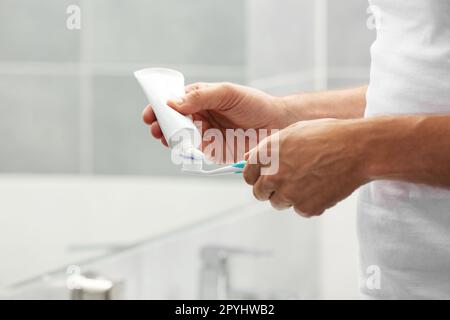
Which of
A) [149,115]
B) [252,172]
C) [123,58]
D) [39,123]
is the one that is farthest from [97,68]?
[252,172]

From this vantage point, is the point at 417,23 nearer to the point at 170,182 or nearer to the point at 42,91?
the point at 42,91

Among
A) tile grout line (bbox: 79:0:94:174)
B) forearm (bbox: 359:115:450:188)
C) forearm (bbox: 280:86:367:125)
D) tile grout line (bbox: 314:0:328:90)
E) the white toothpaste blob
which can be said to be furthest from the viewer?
tile grout line (bbox: 314:0:328:90)

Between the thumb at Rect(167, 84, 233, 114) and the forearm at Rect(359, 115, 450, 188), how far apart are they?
0.61 ft

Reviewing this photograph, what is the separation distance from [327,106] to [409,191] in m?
0.18

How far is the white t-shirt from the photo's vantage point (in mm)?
687

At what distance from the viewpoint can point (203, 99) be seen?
2.49 ft

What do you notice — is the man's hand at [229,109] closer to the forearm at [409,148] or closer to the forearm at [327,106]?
the forearm at [327,106]

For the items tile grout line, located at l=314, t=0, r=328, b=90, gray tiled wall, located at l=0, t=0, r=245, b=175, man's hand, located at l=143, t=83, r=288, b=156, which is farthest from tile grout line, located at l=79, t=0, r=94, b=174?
tile grout line, located at l=314, t=0, r=328, b=90

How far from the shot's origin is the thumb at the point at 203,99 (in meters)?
0.74

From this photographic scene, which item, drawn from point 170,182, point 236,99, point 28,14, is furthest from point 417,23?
point 170,182

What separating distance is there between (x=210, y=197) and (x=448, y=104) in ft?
2.01

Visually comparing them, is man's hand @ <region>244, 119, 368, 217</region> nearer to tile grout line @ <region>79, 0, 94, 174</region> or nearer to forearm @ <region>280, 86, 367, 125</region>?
forearm @ <region>280, 86, 367, 125</region>

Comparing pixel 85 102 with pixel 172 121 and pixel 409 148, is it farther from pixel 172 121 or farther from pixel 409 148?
pixel 409 148

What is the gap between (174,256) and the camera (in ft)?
3.76
